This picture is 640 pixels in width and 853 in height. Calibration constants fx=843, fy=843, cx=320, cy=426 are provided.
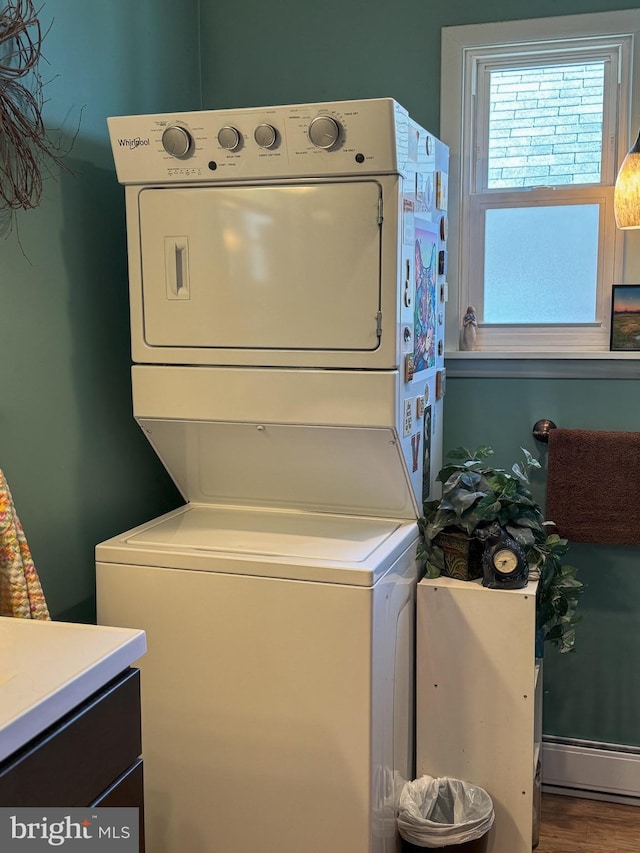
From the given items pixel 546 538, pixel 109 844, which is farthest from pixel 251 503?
pixel 109 844

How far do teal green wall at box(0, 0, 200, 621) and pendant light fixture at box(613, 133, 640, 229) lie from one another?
4.24 ft

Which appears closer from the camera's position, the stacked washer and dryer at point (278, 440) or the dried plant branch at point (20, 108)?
the dried plant branch at point (20, 108)

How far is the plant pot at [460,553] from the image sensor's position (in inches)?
84.2

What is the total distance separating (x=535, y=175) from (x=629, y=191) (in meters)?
0.39

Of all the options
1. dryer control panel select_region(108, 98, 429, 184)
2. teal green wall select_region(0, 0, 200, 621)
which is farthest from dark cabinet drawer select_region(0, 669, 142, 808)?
dryer control panel select_region(108, 98, 429, 184)

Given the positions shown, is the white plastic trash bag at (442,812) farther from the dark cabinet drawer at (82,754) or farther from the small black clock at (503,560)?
the dark cabinet drawer at (82,754)

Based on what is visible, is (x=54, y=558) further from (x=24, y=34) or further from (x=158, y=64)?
(x=158, y=64)

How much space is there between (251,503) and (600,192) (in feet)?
4.38

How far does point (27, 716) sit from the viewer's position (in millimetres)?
1106

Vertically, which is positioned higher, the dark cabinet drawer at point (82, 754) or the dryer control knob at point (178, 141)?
the dryer control knob at point (178, 141)

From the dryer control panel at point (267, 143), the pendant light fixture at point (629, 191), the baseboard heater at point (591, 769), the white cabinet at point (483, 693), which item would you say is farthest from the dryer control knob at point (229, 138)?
the baseboard heater at point (591, 769)

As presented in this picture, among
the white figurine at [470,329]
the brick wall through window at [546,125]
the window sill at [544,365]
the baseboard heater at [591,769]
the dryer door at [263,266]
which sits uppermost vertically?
the brick wall through window at [546,125]

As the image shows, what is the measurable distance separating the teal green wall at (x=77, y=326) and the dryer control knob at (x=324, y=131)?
0.60 metres

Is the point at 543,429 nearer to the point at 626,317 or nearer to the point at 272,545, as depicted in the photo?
the point at 626,317
